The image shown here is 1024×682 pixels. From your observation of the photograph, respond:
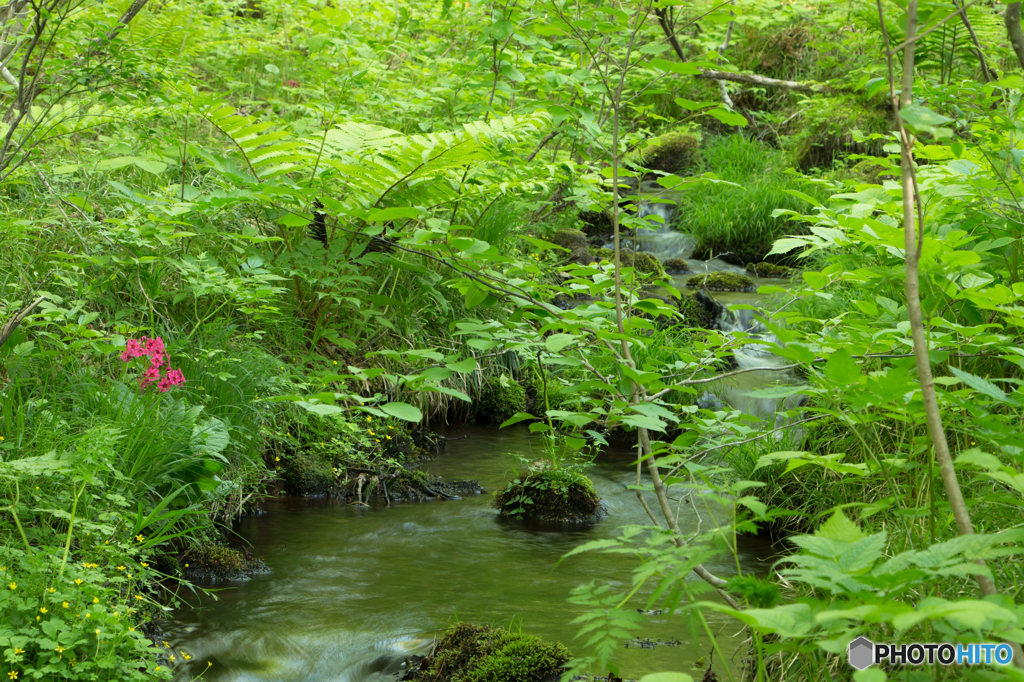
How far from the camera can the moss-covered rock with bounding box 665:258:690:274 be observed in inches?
351

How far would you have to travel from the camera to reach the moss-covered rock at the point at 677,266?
8916mm

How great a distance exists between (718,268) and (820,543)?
8.23 metres

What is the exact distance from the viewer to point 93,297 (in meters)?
3.48

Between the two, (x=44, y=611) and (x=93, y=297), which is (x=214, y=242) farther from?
(x=44, y=611)

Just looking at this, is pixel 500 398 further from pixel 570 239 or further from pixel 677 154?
pixel 677 154

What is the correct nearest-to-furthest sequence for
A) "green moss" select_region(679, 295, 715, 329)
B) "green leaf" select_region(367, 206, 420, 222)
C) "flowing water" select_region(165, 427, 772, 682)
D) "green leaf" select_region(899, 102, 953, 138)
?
1. "green leaf" select_region(899, 102, 953, 138)
2. "green leaf" select_region(367, 206, 420, 222)
3. "flowing water" select_region(165, 427, 772, 682)
4. "green moss" select_region(679, 295, 715, 329)

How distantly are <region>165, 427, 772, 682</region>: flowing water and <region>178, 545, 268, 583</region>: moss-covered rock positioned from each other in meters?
0.07

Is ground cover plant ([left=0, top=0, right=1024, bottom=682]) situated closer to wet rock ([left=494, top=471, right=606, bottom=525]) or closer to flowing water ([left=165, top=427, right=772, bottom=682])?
wet rock ([left=494, top=471, right=606, bottom=525])

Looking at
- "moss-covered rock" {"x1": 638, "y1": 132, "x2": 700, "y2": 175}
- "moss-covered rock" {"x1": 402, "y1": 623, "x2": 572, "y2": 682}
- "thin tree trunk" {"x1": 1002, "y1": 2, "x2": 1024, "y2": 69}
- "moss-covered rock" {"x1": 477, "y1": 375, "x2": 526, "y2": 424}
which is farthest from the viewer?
"moss-covered rock" {"x1": 638, "y1": 132, "x2": 700, "y2": 175}

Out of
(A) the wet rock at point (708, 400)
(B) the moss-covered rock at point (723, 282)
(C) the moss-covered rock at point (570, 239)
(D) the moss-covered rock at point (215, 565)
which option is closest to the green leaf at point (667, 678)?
(D) the moss-covered rock at point (215, 565)

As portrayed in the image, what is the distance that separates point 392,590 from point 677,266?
21.8 ft

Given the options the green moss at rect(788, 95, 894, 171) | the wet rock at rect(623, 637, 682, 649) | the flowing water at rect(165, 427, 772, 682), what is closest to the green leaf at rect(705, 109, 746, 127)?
the flowing water at rect(165, 427, 772, 682)

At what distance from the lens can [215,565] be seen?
3.17 metres

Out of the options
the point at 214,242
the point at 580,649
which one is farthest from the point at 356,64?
the point at 580,649
